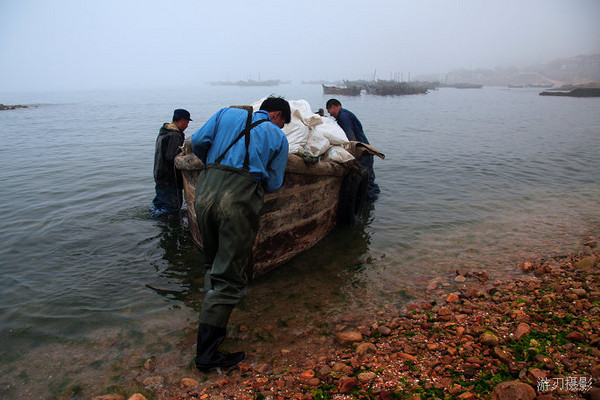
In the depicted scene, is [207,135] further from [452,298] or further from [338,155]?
[452,298]

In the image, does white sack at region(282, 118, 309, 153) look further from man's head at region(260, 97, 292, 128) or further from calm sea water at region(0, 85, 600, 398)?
calm sea water at region(0, 85, 600, 398)

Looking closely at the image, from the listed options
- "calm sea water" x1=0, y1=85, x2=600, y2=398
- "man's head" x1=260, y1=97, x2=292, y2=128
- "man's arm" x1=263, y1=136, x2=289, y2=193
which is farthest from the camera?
"calm sea water" x1=0, y1=85, x2=600, y2=398

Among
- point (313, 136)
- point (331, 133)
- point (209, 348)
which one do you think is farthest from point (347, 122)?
point (209, 348)

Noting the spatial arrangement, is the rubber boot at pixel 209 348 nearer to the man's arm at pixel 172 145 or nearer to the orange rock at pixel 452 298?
the orange rock at pixel 452 298

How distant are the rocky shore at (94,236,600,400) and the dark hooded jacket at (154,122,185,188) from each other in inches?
128

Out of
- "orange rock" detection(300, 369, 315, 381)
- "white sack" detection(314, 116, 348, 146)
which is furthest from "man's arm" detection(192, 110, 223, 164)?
"white sack" detection(314, 116, 348, 146)

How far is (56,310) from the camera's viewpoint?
12.8 ft

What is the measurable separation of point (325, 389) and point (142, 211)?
5.71 m

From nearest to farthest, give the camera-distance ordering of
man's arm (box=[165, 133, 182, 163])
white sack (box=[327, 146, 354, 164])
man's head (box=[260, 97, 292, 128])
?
man's head (box=[260, 97, 292, 128]), white sack (box=[327, 146, 354, 164]), man's arm (box=[165, 133, 182, 163])

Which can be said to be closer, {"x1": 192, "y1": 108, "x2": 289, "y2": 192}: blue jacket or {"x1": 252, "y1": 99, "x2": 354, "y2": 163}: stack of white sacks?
{"x1": 192, "y1": 108, "x2": 289, "y2": 192}: blue jacket

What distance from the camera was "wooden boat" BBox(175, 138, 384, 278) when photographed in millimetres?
4328

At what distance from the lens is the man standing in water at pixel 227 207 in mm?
2814

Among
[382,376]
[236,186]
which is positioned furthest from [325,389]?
[236,186]

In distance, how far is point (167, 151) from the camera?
565cm
